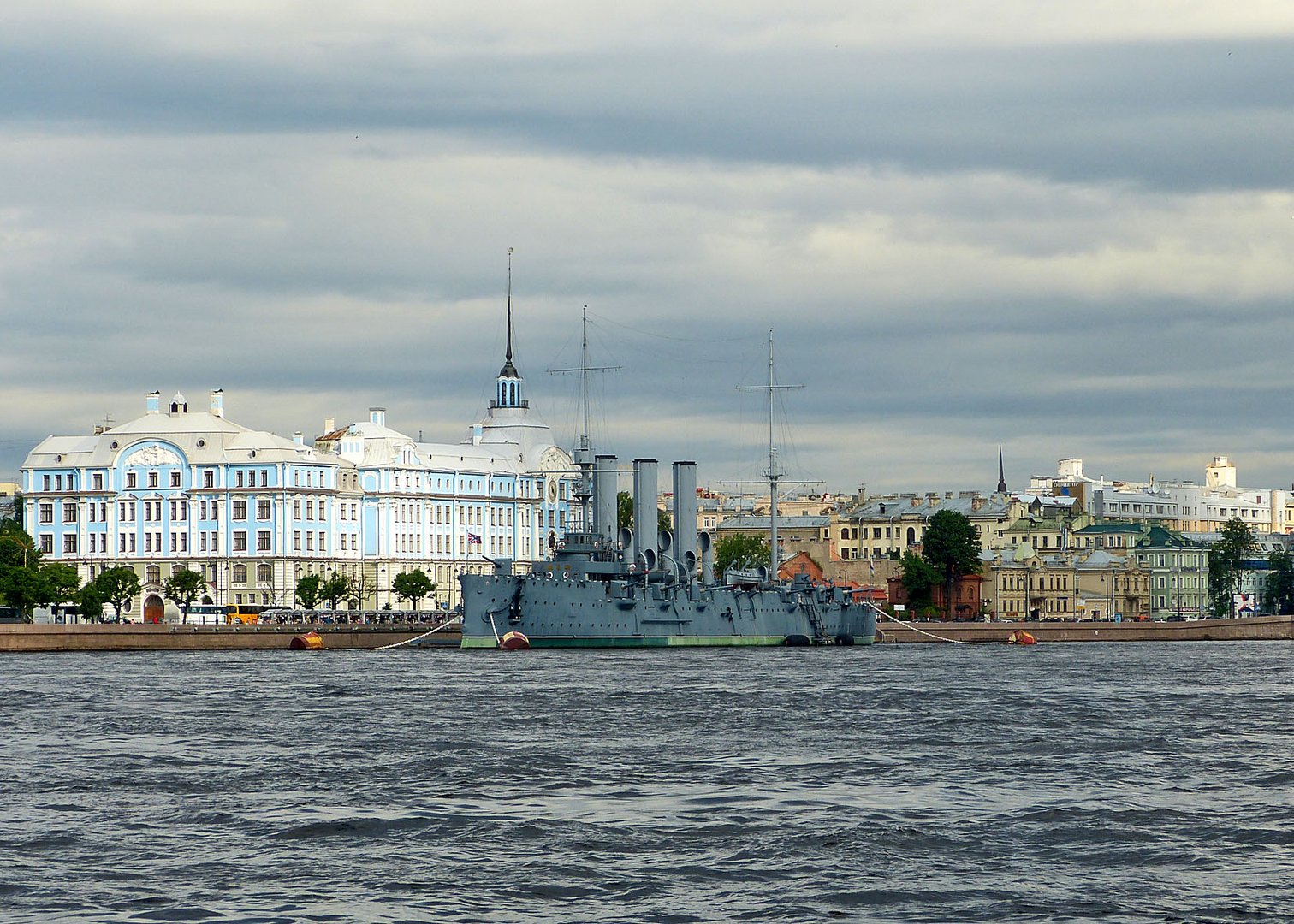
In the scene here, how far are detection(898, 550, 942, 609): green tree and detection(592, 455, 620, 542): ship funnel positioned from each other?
40.3m

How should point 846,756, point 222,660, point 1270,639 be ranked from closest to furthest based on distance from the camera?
1. point 846,756
2. point 222,660
3. point 1270,639

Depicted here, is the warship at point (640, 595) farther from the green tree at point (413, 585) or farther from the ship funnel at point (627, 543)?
the green tree at point (413, 585)

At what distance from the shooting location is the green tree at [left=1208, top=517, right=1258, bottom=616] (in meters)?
145

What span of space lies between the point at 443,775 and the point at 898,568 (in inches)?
4423

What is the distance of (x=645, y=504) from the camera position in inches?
3659

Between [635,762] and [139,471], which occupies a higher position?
[139,471]

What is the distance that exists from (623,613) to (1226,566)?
71.5m

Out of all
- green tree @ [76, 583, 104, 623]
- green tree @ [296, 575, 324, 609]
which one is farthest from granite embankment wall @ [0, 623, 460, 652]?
green tree @ [296, 575, 324, 609]

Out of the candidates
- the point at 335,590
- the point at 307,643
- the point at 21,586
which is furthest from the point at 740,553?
the point at 307,643

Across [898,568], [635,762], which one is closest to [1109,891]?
[635,762]

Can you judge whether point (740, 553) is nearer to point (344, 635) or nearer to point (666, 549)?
point (666, 549)

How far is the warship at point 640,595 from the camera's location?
274ft

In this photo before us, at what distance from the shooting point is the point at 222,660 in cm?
→ 7519

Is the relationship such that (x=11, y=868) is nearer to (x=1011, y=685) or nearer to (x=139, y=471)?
(x=1011, y=685)
